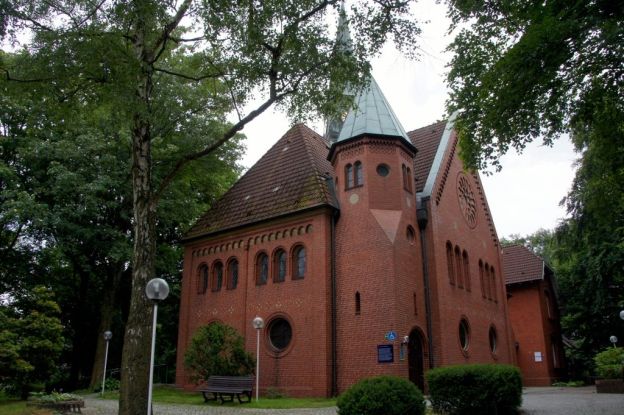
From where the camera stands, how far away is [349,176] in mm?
21078

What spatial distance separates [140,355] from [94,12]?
23.6 feet

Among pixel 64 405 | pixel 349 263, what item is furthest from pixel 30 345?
pixel 349 263

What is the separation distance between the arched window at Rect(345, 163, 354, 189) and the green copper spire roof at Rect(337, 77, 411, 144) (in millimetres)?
1195

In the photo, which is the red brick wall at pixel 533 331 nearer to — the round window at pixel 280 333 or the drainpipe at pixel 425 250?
the drainpipe at pixel 425 250

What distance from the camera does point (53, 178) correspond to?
2298 cm

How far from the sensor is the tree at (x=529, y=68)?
381 inches

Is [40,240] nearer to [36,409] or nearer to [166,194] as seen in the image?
[166,194]

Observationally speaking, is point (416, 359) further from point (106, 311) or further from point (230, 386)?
point (106, 311)

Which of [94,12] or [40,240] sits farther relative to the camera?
[40,240]

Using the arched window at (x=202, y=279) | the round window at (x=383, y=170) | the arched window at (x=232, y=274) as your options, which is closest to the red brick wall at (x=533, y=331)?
the round window at (x=383, y=170)

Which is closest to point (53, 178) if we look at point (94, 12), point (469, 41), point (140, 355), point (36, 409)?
point (36, 409)

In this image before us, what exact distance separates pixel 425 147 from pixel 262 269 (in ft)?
33.3

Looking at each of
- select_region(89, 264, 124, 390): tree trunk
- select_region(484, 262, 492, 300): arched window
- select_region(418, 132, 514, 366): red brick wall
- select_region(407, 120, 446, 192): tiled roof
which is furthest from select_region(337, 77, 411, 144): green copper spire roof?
select_region(89, 264, 124, 390): tree trunk

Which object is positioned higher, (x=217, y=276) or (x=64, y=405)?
(x=217, y=276)
